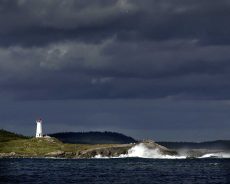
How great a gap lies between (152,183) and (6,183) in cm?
3062

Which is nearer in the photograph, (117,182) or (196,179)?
(117,182)

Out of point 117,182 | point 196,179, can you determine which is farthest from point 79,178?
point 196,179

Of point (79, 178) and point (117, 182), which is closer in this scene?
point (117, 182)

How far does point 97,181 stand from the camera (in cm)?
14300

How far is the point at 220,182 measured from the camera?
142625 millimetres

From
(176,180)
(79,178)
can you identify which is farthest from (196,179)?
(79,178)

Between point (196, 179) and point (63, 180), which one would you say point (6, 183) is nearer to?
point (63, 180)

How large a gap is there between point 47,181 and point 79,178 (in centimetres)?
1236

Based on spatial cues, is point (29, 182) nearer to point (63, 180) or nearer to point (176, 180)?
point (63, 180)

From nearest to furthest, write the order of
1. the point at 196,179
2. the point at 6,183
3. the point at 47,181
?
1. the point at 6,183
2. the point at 47,181
3. the point at 196,179

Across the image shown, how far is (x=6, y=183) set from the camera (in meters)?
131

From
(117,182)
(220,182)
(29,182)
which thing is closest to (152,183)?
(117,182)

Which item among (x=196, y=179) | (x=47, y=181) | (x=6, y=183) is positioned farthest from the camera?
(x=196, y=179)

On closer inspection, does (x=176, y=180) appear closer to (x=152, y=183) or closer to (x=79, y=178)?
(x=152, y=183)
